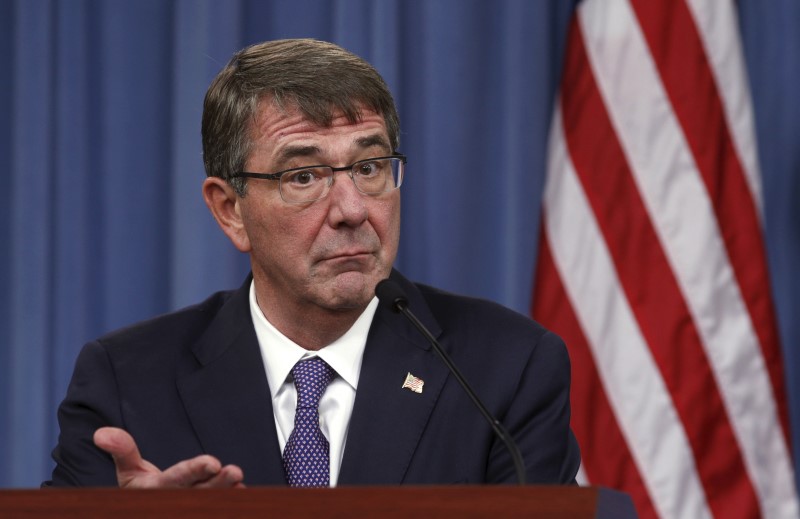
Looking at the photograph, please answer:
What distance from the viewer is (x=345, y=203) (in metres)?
2.13

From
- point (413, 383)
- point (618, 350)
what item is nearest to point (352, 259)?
point (413, 383)

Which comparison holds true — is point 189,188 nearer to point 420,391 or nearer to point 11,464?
point 11,464

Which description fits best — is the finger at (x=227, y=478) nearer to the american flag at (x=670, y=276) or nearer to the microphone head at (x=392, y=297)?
the microphone head at (x=392, y=297)

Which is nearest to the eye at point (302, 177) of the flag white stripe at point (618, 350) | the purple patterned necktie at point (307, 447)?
the purple patterned necktie at point (307, 447)

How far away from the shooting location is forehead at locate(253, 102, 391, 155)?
2.16 m

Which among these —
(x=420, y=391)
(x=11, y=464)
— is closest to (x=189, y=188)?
(x=11, y=464)

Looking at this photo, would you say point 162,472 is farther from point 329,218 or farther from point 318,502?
point 329,218

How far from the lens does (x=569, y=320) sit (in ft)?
10.2

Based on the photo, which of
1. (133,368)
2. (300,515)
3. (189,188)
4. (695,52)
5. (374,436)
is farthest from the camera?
(189,188)

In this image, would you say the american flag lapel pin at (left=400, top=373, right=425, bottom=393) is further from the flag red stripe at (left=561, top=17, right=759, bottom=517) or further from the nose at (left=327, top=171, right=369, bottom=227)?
the flag red stripe at (left=561, top=17, right=759, bottom=517)

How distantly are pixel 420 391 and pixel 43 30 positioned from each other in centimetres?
182

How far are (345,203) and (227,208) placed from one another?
1.21 feet

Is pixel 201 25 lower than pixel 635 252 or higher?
higher

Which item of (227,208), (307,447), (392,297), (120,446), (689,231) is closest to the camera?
(120,446)
